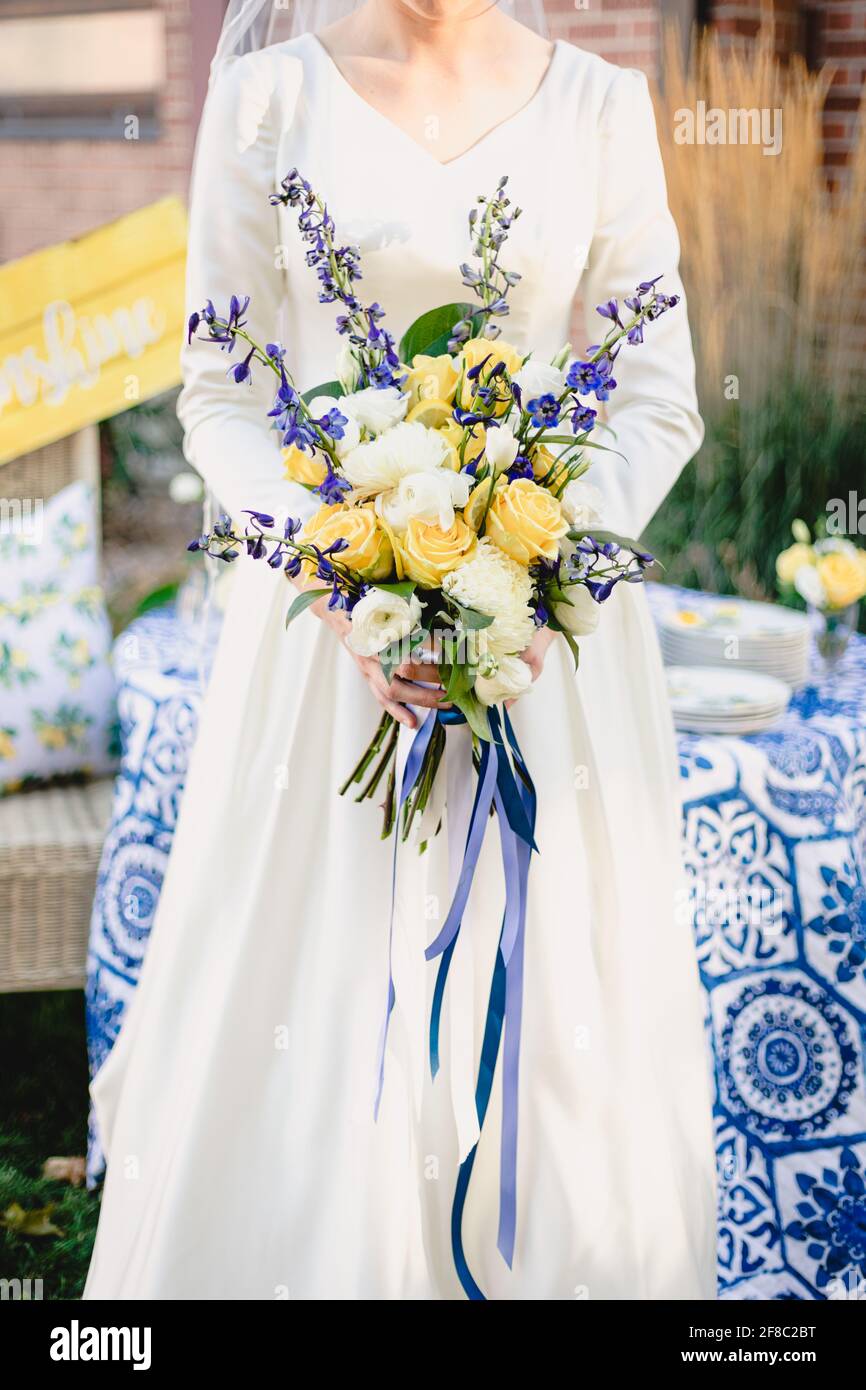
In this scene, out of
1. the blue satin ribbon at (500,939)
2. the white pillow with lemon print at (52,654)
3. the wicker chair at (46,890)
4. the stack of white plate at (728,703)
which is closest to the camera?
the blue satin ribbon at (500,939)

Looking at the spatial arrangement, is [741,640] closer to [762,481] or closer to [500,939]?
[500,939]

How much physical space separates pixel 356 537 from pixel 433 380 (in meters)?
0.20

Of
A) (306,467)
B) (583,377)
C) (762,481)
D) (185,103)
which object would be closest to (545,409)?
(583,377)

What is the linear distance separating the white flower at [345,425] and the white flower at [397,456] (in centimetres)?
1

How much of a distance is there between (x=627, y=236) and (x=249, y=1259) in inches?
55.0

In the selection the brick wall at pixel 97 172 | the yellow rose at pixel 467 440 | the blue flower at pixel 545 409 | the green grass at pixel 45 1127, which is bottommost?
the green grass at pixel 45 1127

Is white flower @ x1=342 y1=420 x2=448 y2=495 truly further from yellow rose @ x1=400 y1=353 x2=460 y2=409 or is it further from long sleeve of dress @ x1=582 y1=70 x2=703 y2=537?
long sleeve of dress @ x1=582 y1=70 x2=703 y2=537

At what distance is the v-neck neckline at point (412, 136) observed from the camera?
Answer: 5.51 ft

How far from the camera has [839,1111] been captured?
2041 mm

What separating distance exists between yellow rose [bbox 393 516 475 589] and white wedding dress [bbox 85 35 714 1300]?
31 centimetres

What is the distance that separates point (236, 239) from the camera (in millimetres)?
1694

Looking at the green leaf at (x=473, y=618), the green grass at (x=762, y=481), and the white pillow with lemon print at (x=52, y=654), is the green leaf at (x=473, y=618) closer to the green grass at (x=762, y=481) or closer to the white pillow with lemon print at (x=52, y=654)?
the white pillow with lemon print at (x=52, y=654)

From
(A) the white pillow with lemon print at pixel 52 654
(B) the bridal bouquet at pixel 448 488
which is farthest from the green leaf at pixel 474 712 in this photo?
(A) the white pillow with lemon print at pixel 52 654
